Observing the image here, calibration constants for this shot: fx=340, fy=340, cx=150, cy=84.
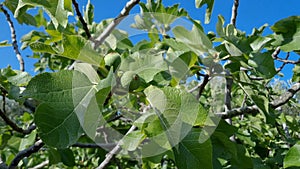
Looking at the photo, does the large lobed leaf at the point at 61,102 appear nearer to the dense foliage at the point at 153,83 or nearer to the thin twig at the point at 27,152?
the dense foliage at the point at 153,83

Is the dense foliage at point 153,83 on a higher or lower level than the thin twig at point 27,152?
higher

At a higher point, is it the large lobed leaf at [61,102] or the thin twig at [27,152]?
the large lobed leaf at [61,102]

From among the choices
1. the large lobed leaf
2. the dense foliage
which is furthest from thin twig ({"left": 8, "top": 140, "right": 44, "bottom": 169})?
the large lobed leaf

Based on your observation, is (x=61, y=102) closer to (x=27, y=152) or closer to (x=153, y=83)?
(x=153, y=83)

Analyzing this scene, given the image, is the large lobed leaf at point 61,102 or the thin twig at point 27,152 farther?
the thin twig at point 27,152

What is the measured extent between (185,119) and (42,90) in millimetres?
287

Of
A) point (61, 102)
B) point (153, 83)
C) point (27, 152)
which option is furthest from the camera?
point (27, 152)

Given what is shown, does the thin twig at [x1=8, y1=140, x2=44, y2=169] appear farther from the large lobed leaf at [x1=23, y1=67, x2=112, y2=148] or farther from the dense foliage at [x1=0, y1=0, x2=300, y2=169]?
the large lobed leaf at [x1=23, y1=67, x2=112, y2=148]

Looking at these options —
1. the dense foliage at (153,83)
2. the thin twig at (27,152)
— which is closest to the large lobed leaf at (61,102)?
the dense foliage at (153,83)

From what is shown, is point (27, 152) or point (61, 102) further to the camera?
point (27, 152)

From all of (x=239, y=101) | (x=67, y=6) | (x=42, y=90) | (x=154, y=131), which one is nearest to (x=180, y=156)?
(x=154, y=131)

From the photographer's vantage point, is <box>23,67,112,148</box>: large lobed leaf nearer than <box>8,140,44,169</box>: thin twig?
Yes

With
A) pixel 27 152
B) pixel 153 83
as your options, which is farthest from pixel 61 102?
pixel 27 152

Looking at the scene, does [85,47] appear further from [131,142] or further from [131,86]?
[131,142]
